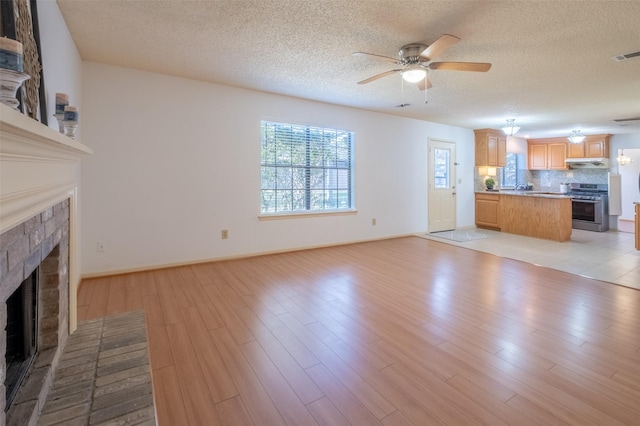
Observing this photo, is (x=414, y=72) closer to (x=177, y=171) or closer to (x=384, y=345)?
(x=384, y=345)

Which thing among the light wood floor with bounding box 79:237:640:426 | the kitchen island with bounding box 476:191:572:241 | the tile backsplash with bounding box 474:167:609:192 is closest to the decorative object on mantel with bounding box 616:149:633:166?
the tile backsplash with bounding box 474:167:609:192

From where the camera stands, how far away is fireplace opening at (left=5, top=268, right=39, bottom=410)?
1.41m

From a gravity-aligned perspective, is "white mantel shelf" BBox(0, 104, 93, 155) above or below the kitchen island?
above

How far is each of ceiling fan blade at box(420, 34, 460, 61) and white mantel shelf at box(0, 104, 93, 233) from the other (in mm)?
2382

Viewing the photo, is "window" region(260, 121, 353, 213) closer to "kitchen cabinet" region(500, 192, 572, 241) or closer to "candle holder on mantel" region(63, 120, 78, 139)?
"candle holder on mantel" region(63, 120, 78, 139)

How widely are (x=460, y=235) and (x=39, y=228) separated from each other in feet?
21.2

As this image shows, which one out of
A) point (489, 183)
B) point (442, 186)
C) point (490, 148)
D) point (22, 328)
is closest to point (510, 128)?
point (490, 148)

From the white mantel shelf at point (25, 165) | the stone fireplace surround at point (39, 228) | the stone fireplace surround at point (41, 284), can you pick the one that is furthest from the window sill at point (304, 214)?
the white mantel shelf at point (25, 165)

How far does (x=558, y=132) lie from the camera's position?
7590 mm

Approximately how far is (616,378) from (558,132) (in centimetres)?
781

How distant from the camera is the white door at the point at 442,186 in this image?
661cm

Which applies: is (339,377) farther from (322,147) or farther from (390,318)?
(322,147)

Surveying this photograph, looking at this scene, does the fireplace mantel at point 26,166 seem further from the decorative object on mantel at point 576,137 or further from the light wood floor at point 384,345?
the decorative object on mantel at point 576,137

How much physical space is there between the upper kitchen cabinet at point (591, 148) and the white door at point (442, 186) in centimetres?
360
